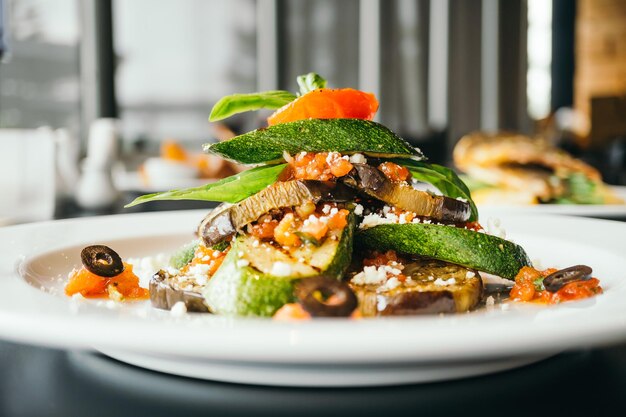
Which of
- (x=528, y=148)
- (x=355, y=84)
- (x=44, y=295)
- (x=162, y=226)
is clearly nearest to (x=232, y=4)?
(x=355, y=84)

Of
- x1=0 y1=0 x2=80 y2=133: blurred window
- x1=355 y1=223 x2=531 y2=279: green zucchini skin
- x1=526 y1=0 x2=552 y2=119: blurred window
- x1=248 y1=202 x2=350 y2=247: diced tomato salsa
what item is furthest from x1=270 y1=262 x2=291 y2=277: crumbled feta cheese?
x1=526 y1=0 x2=552 y2=119: blurred window

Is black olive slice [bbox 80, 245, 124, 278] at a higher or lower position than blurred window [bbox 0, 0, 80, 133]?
lower

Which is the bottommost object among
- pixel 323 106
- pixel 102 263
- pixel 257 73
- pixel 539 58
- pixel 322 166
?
pixel 102 263

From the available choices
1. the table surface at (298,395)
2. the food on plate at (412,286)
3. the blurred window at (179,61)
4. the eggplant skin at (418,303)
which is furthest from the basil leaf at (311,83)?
the blurred window at (179,61)

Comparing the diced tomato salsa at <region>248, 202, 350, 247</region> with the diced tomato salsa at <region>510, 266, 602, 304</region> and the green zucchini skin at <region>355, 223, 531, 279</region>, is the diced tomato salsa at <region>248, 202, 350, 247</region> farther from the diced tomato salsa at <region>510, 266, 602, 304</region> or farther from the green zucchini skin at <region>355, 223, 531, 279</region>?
the diced tomato salsa at <region>510, 266, 602, 304</region>

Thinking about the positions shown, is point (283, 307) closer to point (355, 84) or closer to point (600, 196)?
point (600, 196)

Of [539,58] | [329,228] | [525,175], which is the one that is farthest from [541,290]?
[539,58]

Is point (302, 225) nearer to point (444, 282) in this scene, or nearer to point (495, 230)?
point (444, 282)

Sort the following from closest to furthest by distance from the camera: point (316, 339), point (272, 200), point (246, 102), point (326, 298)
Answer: point (316, 339) → point (326, 298) → point (272, 200) → point (246, 102)
